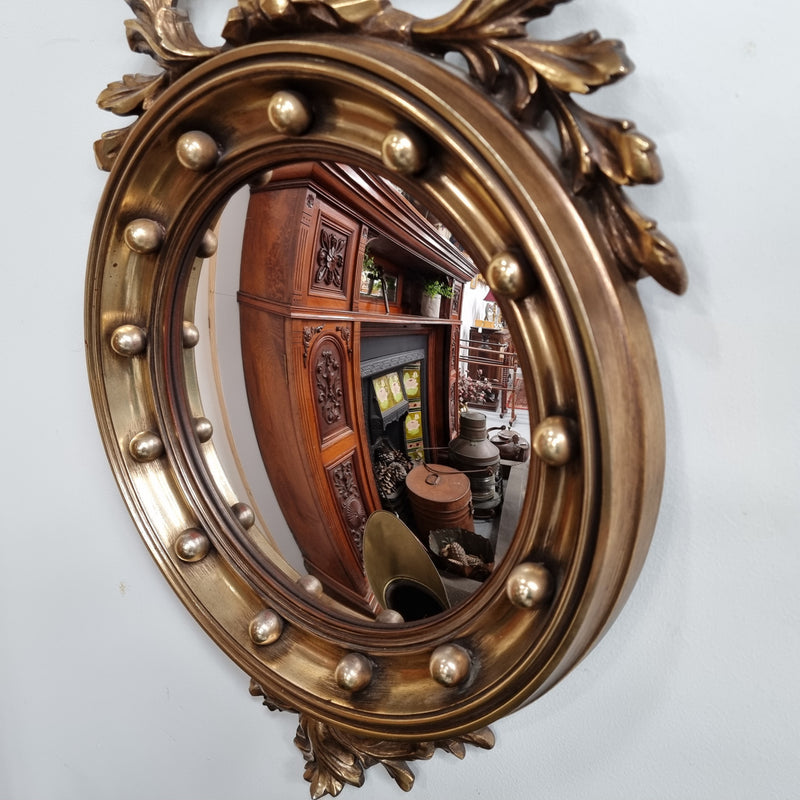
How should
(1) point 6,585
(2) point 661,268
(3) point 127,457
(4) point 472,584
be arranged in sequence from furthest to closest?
1. (1) point 6,585
2. (3) point 127,457
3. (4) point 472,584
4. (2) point 661,268

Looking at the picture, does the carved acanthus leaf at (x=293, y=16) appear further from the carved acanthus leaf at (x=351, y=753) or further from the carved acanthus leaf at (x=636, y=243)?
the carved acanthus leaf at (x=351, y=753)

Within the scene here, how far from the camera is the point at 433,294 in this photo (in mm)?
346

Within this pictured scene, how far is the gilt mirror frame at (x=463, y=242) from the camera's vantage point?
0.24m

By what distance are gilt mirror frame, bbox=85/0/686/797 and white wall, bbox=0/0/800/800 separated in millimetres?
45

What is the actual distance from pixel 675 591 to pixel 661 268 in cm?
21

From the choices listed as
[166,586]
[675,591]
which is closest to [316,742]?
[166,586]

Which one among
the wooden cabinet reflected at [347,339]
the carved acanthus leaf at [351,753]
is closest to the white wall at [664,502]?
the carved acanthus leaf at [351,753]

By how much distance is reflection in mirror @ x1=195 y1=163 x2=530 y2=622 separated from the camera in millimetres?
332

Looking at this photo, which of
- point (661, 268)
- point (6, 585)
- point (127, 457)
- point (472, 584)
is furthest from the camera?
point (6, 585)

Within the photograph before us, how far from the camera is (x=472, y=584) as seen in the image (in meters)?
0.36

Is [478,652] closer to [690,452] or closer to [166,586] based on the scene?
[690,452]

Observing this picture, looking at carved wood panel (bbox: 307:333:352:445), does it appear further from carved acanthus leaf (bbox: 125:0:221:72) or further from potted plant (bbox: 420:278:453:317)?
carved acanthus leaf (bbox: 125:0:221:72)

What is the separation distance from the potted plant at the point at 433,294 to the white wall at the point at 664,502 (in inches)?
4.9

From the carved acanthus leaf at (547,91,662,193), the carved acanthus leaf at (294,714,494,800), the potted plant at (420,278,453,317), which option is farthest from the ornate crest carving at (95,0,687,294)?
the carved acanthus leaf at (294,714,494,800)
